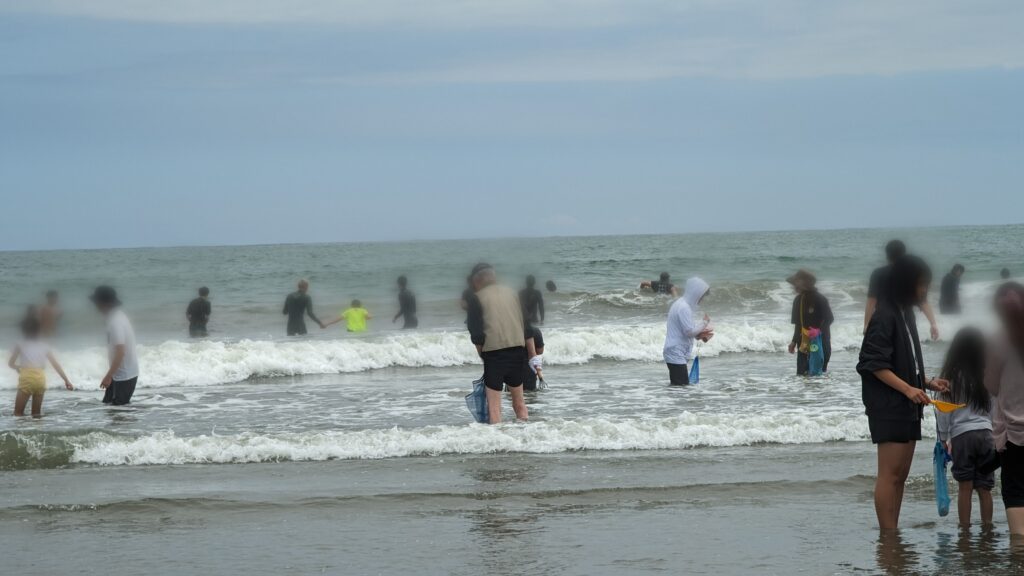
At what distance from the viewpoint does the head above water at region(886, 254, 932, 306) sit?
5805 mm

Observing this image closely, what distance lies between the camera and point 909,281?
5.81m

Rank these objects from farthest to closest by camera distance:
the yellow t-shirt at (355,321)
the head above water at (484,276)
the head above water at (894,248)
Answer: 1. the yellow t-shirt at (355,321)
2. the head above water at (484,276)
3. the head above water at (894,248)

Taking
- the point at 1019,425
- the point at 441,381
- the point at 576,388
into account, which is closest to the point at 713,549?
the point at 1019,425

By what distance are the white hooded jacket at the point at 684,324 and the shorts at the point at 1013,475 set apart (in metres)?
7.79

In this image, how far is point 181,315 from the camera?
32.4 m

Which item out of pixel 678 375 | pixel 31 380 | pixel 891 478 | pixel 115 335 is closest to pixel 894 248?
pixel 891 478

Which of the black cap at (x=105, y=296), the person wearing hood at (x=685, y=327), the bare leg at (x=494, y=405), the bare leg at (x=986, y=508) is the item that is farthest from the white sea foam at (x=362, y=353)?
the bare leg at (x=986, y=508)

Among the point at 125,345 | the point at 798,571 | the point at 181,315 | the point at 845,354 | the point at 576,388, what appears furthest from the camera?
the point at 181,315

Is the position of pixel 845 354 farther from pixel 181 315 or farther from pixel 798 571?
pixel 181 315

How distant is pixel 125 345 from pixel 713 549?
761 centimetres

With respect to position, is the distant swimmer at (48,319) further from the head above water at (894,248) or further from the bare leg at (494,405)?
the head above water at (894,248)

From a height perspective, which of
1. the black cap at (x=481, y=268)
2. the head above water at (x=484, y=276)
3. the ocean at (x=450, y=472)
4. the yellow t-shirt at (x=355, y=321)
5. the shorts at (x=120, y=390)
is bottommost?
the ocean at (x=450, y=472)

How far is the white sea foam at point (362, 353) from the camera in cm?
1828

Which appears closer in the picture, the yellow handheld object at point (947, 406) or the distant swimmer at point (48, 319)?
the yellow handheld object at point (947, 406)
